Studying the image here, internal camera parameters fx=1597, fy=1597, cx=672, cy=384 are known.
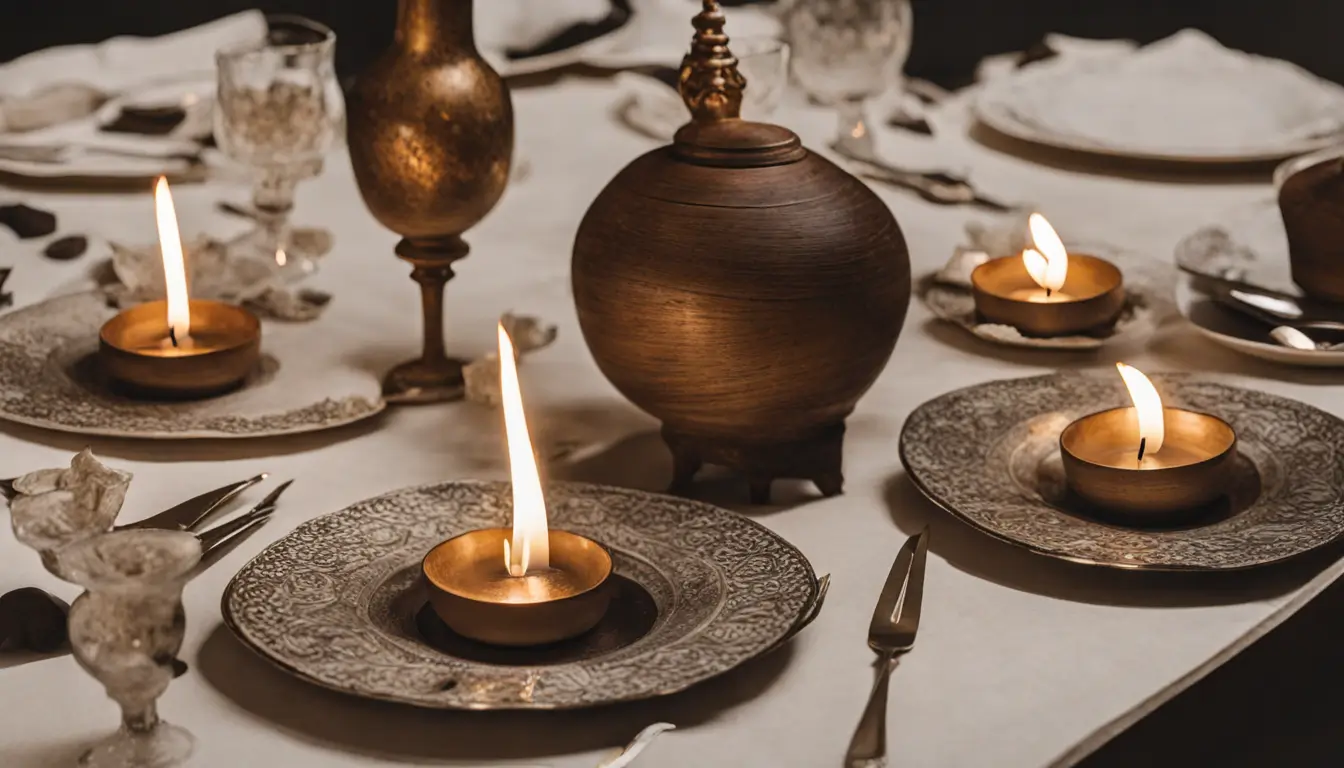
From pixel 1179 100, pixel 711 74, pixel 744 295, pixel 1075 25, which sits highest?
pixel 711 74

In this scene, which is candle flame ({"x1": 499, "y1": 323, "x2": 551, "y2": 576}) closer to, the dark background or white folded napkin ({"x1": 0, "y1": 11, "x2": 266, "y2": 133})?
white folded napkin ({"x1": 0, "y1": 11, "x2": 266, "y2": 133})

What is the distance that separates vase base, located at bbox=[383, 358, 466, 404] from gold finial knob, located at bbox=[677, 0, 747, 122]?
1.02 ft

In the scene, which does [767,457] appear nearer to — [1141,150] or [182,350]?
[182,350]

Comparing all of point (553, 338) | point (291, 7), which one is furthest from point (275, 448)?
point (291, 7)

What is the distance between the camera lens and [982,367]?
4.13ft

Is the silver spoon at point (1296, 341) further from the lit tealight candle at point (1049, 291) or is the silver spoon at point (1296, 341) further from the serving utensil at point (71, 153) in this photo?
the serving utensil at point (71, 153)

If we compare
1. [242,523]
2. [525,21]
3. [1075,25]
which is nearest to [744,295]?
[242,523]

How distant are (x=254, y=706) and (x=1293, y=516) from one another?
23.4 inches

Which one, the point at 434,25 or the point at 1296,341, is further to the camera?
the point at 1296,341

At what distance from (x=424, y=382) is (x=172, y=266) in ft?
0.65

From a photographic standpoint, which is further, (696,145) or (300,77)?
(300,77)

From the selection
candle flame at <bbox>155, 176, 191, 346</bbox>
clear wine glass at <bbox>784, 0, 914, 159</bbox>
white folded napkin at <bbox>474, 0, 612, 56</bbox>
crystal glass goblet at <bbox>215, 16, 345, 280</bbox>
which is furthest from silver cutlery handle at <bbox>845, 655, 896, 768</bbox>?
white folded napkin at <bbox>474, 0, 612, 56</bbox>

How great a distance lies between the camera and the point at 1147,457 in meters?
0.98

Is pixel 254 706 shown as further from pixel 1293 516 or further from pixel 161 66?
pixel 161 66
